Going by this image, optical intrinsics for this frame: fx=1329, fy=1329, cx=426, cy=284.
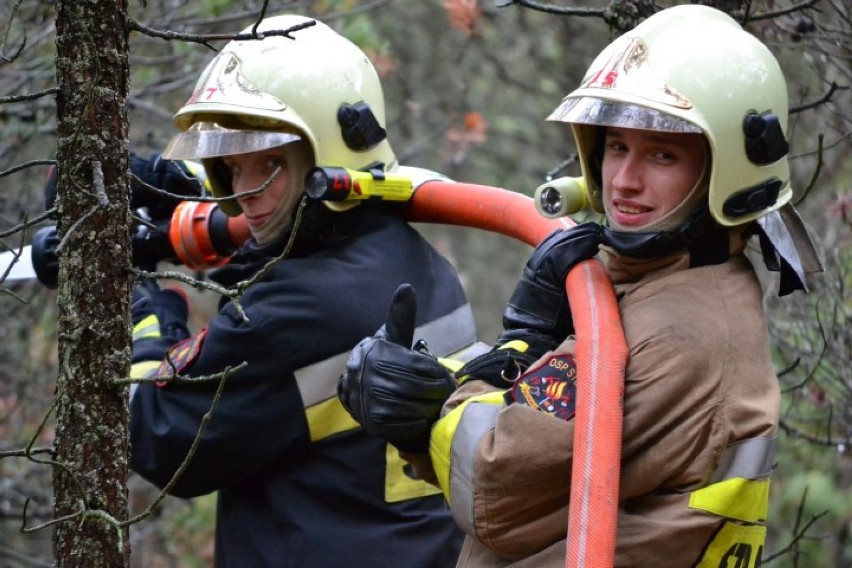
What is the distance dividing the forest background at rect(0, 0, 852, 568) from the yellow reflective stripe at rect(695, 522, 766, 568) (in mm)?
1060

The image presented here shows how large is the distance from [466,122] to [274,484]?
4640 millimetres

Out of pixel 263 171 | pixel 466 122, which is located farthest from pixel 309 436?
pixel 466 122

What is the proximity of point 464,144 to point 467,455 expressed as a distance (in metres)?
6.28

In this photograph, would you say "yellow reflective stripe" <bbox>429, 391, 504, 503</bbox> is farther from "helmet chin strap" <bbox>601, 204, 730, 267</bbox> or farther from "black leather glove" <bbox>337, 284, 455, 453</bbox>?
"helmet chin strap" <bbox>601, 204, 730, 267</bbox>

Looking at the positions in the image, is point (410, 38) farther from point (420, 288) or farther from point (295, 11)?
point (420, 288)

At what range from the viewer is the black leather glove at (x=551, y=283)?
9.96 feet

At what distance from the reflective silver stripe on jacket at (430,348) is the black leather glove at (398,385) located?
0.62 meters

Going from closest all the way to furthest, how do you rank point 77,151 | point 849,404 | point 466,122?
point 77,151 → point 849,404 → point 466,122

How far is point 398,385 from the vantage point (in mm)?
3004

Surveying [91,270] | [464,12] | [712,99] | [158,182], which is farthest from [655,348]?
[464,12]

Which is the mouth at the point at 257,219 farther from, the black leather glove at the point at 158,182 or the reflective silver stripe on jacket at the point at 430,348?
the reflective silver stripe on jacket at the point at 430,348

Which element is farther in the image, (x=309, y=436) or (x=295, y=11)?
(x=295, y=11)

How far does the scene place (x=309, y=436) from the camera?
3768mm

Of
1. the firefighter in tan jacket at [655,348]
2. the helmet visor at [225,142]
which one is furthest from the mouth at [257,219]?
the firefighter in tan jacket at [655,348]
